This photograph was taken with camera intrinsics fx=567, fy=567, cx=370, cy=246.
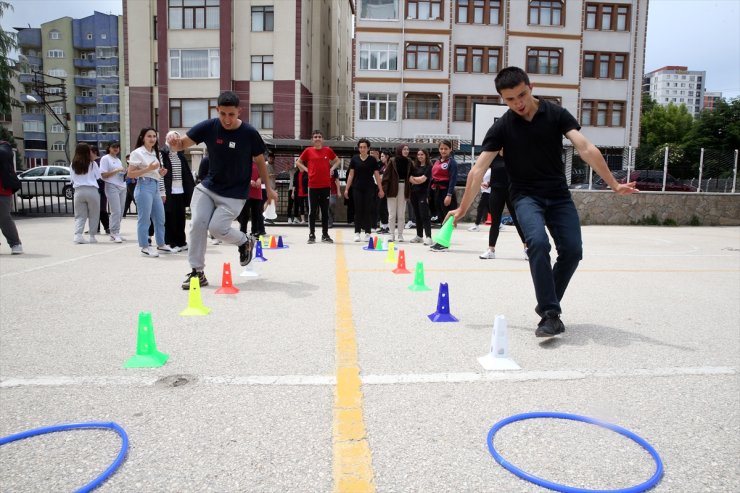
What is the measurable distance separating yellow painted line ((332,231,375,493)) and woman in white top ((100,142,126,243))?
26.9 feet

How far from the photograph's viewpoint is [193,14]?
37375 mm

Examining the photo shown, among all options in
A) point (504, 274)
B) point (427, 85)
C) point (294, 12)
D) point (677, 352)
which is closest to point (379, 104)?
point (427, 85)

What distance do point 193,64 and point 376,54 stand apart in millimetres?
12389

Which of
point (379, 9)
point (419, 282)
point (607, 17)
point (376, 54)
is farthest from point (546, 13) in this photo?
point (419, 282)

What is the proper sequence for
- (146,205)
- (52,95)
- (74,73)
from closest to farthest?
1. (146,205)
2. (52,95)
3. (74,73)

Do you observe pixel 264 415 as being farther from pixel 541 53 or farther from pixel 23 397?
pixel 541 53

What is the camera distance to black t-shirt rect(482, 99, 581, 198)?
179 inches

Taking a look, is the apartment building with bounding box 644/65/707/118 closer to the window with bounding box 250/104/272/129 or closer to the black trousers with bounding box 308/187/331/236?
the window with bounding box 250/104/272/129

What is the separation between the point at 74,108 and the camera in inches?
3349

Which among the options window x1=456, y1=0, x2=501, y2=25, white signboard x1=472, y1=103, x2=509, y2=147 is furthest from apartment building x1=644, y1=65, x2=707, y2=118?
white signboard x1=472, y1=103, x2=509, y2=147

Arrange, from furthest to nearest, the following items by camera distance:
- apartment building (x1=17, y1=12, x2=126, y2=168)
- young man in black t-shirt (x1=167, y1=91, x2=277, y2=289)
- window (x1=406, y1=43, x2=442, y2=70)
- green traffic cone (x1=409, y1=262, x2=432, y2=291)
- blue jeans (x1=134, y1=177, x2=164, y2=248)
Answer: apartment building (x1=17, y1=12, x2=126, y2=168)
window (x1=406, y1=43, x2=442, y2=70)
blue jeans (x1=134, y1=177, x2=164, y2=248)
green traffic cone (x1=409, y1=262, x2=432, y2=291)
young man in black t-shirt (x1=167, y1=91, x2=277, y2=289)

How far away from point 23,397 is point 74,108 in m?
94.8

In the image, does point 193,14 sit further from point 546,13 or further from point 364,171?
point 364,171

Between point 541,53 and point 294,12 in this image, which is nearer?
point 294,12
